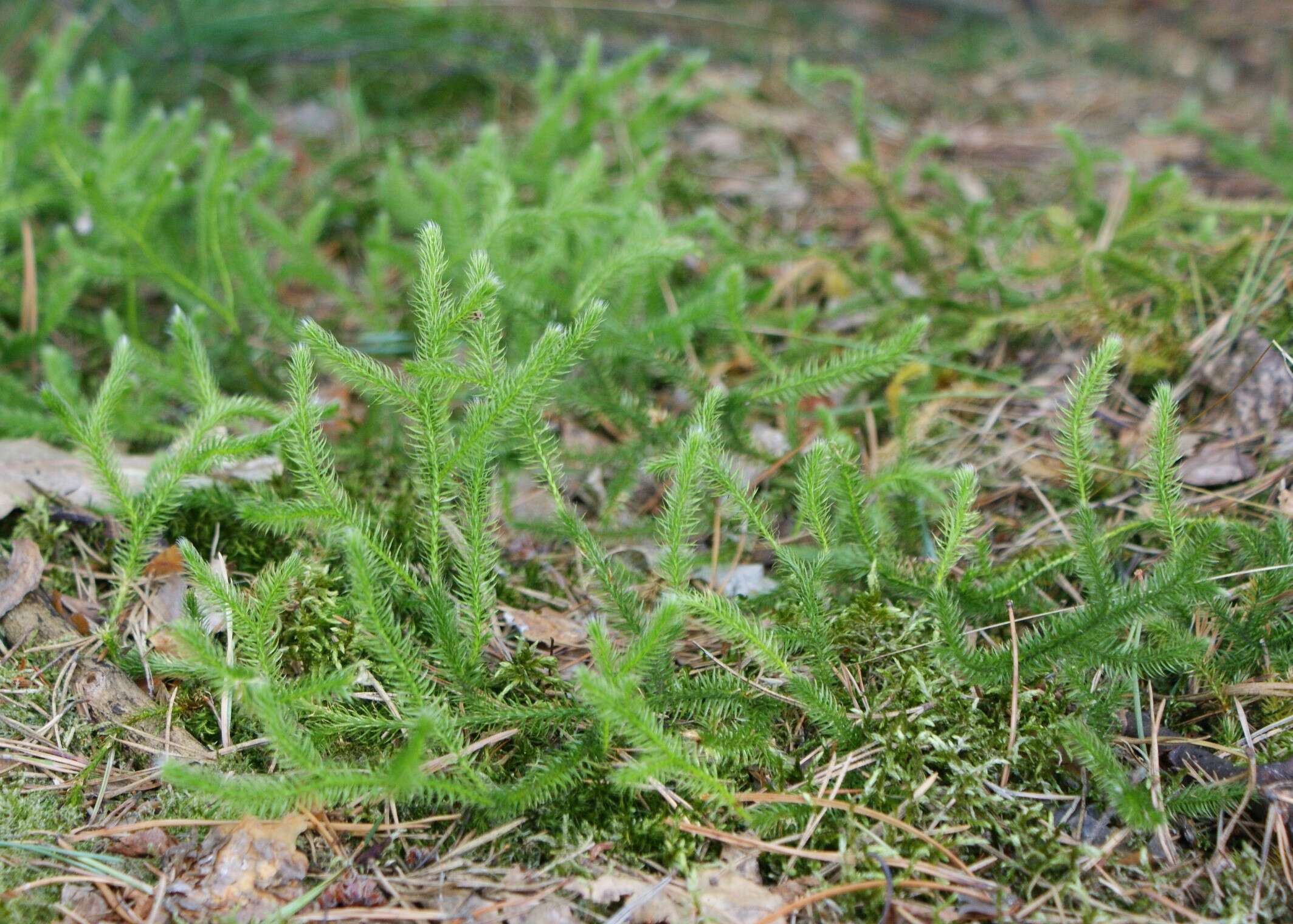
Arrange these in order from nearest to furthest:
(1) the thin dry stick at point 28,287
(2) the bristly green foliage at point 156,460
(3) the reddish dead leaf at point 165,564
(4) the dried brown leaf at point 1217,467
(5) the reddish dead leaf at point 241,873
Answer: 1. (5) the reddish dead leaf at point 241,873
2. (2) the bristly green foliage at point 156,460
3. (3) the reddish dead leaf at point 165,564
4. (4) the dried brown leaf at point 1217,467
5. (1) the thin dry stick at point 28,287

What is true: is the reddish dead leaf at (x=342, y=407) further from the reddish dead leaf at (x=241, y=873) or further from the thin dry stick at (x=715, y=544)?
the reddish dead leaf at (x=241, y=873)

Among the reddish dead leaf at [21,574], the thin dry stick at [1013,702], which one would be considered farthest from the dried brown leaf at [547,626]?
the reddish dead leaf at [21,574]

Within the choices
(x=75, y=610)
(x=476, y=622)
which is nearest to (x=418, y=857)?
(x=476, y=622)

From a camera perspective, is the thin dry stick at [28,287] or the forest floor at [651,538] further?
the thin dry stick at [28,287]

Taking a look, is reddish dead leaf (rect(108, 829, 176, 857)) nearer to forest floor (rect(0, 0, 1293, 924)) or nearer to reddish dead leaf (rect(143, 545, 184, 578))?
forest floor (rect(0, 0, 1293, 924))

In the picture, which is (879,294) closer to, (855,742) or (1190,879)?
(855,742)
